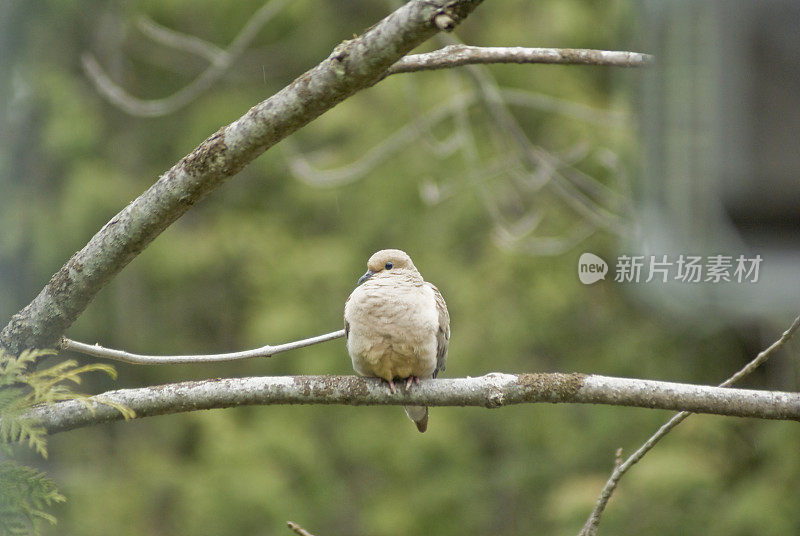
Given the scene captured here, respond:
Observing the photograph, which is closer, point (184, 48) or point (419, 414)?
point (419, 414)

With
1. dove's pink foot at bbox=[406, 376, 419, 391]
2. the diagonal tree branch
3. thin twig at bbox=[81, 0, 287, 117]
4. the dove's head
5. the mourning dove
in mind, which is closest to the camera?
the diagonal tree branch

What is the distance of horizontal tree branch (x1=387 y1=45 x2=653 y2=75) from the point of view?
221 centimetres

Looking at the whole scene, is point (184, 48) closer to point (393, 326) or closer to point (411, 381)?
point (393, 326)

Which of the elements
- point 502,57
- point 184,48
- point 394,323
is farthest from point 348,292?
point 502,57

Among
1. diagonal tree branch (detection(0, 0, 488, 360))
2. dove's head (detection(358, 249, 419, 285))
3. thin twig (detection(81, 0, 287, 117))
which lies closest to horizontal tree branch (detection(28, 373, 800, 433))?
diagonal tree branch (detection(0, 0, 488, 360))

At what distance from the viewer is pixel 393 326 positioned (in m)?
2.55

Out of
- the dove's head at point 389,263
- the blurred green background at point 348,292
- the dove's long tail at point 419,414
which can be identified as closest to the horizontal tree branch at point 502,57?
the dove's head at point 389,263

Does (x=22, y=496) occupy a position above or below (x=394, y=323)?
below

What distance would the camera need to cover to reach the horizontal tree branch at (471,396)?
191 cm

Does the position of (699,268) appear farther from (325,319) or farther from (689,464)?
(325,319)

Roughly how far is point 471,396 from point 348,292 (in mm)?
4967

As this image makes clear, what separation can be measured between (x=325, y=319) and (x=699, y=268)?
3641 millimetres

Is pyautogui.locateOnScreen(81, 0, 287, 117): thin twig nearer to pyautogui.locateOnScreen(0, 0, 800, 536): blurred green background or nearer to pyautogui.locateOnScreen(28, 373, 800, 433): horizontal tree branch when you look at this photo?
pyautogui.locateOnScreen(0, 0, 800, 536): blurred green background

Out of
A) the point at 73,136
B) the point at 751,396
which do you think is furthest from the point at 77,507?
the point at 751,396
